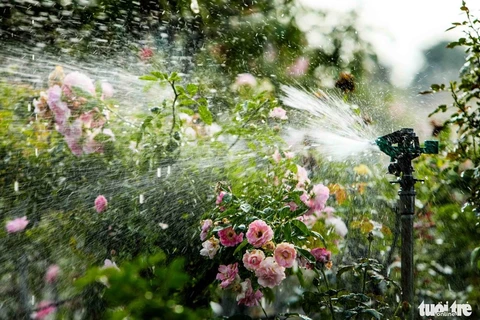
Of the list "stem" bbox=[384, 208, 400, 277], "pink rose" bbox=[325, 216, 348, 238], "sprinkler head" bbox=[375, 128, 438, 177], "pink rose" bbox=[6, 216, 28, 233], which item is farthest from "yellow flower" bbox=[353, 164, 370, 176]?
"pink rose" bbox=[6, 216, 28, 233]

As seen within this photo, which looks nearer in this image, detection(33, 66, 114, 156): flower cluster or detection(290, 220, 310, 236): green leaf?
detection(290, 220, 310, 236): green leaf

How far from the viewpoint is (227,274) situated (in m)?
1.22

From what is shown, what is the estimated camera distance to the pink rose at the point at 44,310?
157 centimetres

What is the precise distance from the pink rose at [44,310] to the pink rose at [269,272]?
82 centimetres

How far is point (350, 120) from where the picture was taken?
6.78ft

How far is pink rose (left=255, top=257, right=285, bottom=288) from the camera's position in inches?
44.6

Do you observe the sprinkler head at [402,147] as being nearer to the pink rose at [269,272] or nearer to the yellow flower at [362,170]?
the pink rose at [269,272]

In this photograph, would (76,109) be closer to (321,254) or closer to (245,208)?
(245,208)

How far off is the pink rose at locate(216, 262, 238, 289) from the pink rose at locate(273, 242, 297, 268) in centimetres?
14

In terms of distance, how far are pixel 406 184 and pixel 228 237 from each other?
443 millimetres

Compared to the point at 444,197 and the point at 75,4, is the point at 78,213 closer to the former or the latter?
the point at 444,197

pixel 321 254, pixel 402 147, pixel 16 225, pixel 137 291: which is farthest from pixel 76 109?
pixel 137 291

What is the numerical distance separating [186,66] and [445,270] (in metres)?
1.89

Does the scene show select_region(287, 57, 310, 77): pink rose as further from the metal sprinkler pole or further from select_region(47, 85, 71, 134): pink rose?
the metal sprinkler pole
